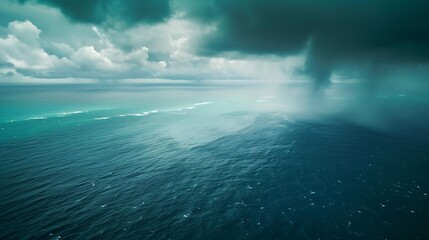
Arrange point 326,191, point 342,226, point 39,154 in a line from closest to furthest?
1. point 342,226
2. point 326,191
3. point 39,154

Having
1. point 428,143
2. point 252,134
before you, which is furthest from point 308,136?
point 428,143

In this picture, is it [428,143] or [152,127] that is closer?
[428,143]

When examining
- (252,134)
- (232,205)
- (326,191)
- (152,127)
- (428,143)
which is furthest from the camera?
(152,127)

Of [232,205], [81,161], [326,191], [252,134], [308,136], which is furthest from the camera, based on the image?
[252,134]

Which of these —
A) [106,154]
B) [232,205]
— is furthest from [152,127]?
[232,205]

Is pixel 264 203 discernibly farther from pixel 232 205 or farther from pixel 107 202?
pixel 107 202

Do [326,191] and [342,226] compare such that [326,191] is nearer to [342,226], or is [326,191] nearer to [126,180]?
[342,226]

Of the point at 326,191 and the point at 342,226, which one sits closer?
the point at 342,226
